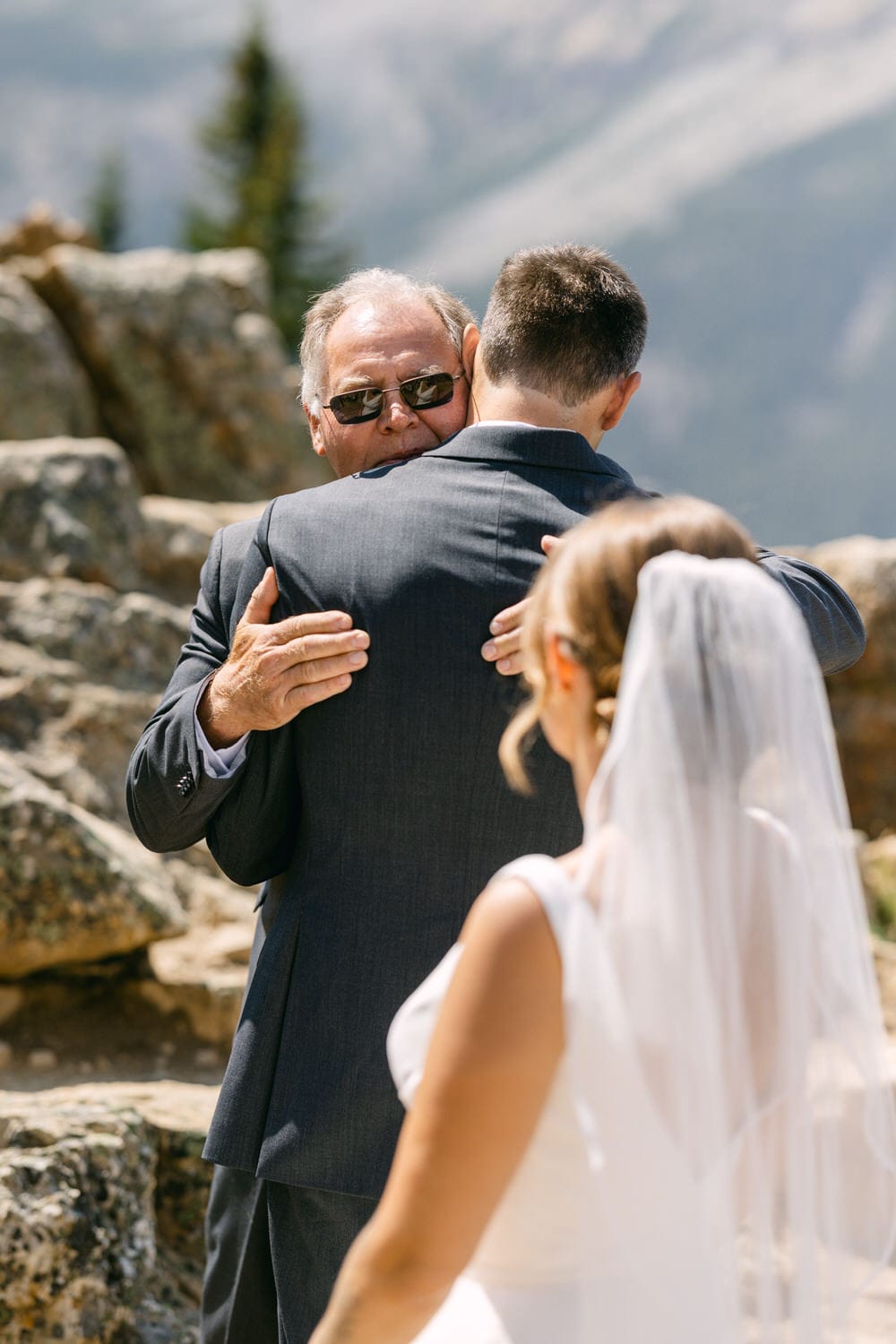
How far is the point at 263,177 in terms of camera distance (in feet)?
89.4

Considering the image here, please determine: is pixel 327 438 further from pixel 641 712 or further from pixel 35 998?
pixel 35 998

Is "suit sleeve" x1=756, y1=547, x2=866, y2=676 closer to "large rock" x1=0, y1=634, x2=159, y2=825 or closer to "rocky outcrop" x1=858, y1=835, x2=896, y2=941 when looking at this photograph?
"large rock" x1=0, y1=634, x2=159, y2=825

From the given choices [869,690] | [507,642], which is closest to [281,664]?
[507,642]

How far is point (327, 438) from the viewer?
2500 mm

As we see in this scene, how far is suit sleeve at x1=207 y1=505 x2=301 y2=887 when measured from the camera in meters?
2.08

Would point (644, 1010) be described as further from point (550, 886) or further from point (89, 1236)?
point (89, 1236)

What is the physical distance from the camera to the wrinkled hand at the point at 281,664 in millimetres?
1921

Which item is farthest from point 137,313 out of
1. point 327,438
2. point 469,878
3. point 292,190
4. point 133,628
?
point 292,190

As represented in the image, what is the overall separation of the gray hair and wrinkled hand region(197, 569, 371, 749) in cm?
67

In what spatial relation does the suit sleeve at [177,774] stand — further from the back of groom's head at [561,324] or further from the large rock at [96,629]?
the large rock at [96,629]

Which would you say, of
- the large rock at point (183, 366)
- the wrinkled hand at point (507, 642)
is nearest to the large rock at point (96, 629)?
the wrinkled hand at point (507, 642)

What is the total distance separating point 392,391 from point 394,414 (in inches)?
2.1

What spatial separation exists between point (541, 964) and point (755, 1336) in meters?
0.68

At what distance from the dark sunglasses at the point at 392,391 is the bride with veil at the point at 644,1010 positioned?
104 cm
